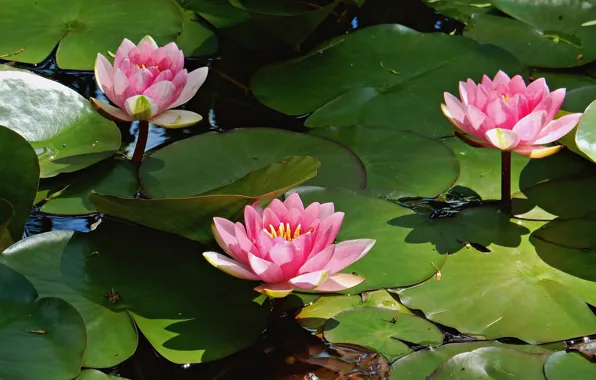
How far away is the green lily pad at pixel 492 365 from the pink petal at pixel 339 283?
25 centimetres

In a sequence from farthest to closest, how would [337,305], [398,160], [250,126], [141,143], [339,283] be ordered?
[250,126] → [398,160] → [141,143] → [337,305] → [339,283]

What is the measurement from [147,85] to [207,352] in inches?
30.5

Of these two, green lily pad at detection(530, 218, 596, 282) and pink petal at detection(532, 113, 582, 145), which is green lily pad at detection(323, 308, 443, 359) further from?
pink petal at detection(532, 113, 582, 145)

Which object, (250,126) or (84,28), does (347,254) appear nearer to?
(250,126)

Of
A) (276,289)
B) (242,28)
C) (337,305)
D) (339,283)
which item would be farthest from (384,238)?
(242,28)

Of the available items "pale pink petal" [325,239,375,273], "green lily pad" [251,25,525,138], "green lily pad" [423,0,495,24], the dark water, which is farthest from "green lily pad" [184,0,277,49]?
"pale pink petal" [325,239,375,273]

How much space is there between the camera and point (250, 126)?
2506 millimetres

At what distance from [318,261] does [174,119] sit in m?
0.72

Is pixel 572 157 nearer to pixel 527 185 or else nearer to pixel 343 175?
pixel 527 185

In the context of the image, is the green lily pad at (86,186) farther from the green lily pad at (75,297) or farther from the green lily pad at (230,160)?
the green lily pad at (75,297)

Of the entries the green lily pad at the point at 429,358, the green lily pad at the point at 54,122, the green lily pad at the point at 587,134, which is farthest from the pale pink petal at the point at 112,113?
the green lily pad at the point at 587,134

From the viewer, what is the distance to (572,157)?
2334 mm

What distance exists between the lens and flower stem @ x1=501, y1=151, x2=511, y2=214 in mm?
2068

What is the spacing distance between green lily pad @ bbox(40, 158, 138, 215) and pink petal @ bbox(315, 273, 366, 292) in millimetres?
670
